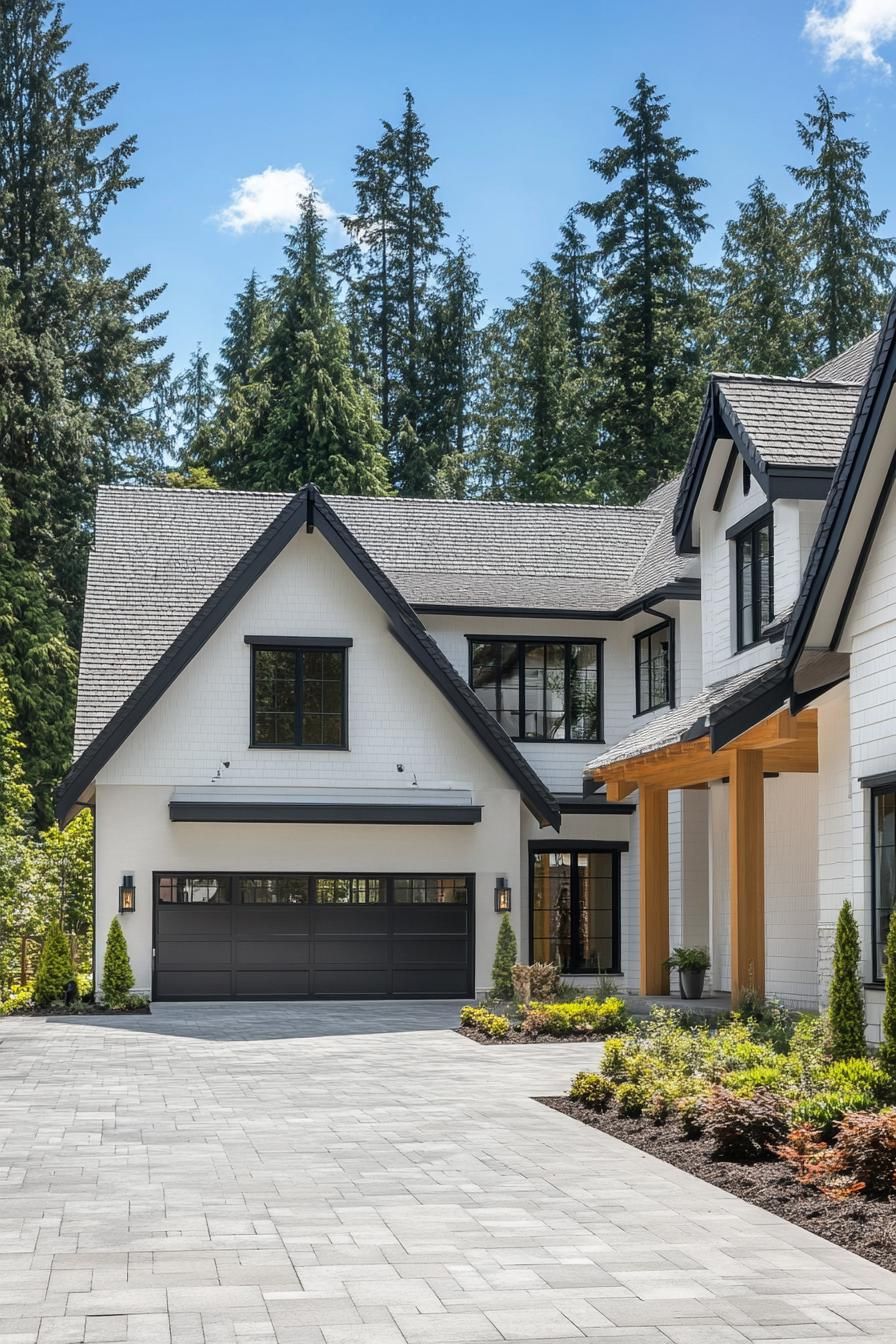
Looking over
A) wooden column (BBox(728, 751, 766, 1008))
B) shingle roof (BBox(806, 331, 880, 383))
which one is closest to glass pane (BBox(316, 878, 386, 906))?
wooden column (BBox(728, 751, 766, 1008))

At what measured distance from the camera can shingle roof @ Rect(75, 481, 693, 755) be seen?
26281mm

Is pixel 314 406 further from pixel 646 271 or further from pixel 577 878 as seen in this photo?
pixel 577 878

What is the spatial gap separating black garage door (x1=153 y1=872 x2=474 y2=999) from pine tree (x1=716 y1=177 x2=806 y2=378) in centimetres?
2289

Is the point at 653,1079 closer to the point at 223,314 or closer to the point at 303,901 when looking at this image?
the point at 303,901

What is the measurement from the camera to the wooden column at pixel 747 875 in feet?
57.3

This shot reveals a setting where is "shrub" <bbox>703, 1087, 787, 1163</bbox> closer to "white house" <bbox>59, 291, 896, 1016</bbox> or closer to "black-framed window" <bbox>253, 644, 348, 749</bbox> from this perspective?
"white house" <bbox>59, 291, 896, 1016</bbox>

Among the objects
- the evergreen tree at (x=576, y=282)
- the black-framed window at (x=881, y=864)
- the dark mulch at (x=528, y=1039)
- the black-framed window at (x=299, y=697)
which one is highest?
the evergreen tree at (x=576, y=282)

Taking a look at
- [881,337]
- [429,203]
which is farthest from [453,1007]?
[429,203]

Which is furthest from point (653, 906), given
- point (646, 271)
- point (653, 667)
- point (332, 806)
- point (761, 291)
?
point (646, 271)

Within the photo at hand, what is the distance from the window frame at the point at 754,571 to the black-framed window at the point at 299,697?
7316 millimetres

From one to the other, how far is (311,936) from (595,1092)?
1310cm

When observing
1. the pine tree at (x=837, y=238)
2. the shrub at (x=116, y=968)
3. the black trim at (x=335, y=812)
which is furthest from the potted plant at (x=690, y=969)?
the pine tree at (x=837, y=238)

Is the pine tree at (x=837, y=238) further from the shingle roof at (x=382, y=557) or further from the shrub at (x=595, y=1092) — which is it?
the shrub at (x=595, y=1092)

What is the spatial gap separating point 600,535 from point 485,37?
11668 millimetres
